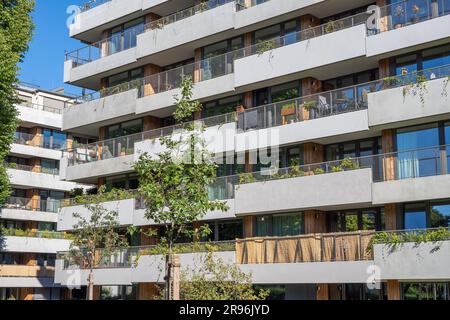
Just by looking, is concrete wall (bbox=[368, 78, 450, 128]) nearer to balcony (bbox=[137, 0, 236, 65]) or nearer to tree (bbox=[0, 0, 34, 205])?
balcony (bbox=[137, 0, 236, 65])

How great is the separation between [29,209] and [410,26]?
1463 inches

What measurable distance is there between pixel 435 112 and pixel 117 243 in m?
19.0

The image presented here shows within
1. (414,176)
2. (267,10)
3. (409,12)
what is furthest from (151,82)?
(414,176)

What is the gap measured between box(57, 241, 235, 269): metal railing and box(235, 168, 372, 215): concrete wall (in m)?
1.76

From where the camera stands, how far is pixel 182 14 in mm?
35188

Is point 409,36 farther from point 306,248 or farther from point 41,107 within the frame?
point 41,107

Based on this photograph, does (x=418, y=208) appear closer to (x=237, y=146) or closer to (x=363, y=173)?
(x=363, y=173)

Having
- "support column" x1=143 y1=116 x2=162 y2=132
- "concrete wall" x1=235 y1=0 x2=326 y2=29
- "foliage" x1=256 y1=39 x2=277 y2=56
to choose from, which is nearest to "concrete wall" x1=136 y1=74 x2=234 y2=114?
"support column" x1=143 y1=116 x2=162 y2=132

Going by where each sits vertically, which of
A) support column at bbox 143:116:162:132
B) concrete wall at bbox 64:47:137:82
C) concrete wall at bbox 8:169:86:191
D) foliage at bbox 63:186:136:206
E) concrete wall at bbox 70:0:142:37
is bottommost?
foliage at bbox 63:186:136:206

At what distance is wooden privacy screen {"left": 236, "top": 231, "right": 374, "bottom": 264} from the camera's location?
25203 mm

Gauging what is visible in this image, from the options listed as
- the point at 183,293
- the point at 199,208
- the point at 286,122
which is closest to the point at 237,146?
the point at 286,122

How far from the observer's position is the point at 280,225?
29.8 metres

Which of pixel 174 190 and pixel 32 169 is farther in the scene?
pixel 32 169

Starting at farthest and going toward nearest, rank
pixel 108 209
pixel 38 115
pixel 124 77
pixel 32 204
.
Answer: pixel 38 115
pixel 32 204
pixel 124 77
pixel 108 209
